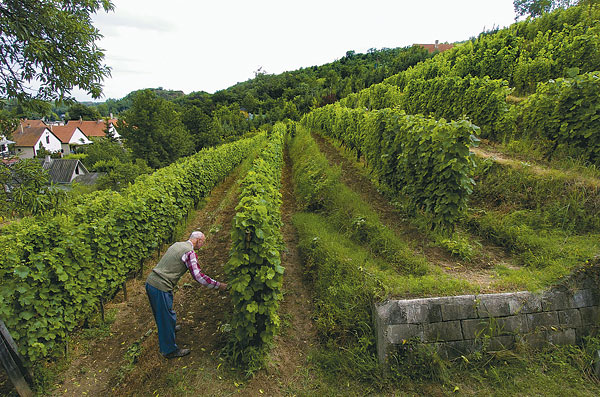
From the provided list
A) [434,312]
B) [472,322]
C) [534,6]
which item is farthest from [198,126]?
[534,6]

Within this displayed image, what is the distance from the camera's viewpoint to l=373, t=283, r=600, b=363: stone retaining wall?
13.1 ft

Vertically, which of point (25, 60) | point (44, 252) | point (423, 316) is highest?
point (25, 60)

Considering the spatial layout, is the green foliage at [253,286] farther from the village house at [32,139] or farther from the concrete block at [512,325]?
the village house at [32,139]

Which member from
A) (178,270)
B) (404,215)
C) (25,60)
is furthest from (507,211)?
(25,60)

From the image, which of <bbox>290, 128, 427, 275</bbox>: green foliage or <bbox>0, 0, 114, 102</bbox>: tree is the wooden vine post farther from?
<bbox>290, 128, 427, 275</bbox>: green foliage

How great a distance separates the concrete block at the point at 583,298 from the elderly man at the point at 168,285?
5466 mm

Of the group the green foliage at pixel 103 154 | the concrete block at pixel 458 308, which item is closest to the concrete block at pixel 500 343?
the concrete block at pixel 458 308

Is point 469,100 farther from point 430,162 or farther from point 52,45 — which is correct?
point 52,45

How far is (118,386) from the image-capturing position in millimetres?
3852

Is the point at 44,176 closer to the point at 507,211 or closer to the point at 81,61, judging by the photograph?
the point at 81,61

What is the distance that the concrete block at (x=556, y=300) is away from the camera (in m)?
4.12

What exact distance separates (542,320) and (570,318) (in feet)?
1.63

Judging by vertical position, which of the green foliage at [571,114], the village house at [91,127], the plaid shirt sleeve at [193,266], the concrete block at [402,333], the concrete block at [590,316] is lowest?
the concrete block at [590,316]

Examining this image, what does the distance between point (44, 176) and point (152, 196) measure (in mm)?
3264
